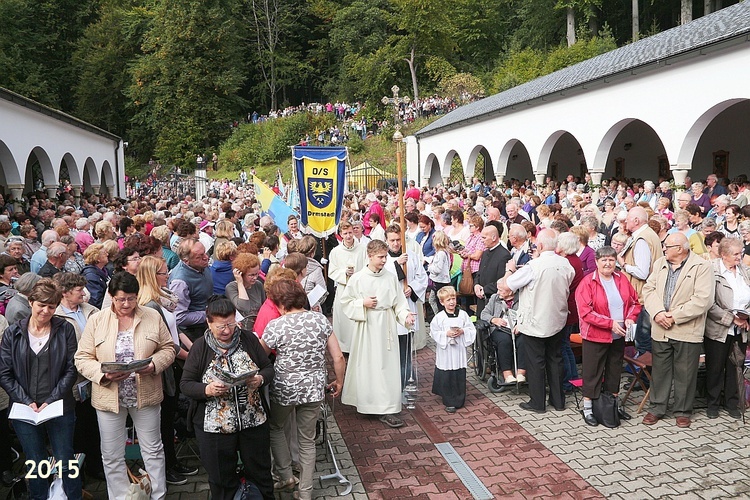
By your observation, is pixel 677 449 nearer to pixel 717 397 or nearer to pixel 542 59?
pixel 717 397

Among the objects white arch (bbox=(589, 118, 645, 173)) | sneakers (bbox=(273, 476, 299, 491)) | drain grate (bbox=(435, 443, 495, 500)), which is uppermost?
white arch (bbox=(589, 118, 645, 173))

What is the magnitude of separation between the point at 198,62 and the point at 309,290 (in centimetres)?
4586

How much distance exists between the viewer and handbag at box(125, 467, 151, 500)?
180 inches

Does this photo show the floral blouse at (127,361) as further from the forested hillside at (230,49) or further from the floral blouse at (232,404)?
the forested hillside at (230,49)

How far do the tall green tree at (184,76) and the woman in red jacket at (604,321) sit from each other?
4610cm

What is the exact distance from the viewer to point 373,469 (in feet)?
18.6

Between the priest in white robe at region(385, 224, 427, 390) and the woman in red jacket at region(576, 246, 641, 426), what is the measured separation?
1.93 m

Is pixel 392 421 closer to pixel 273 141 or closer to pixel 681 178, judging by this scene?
pixel 681 178

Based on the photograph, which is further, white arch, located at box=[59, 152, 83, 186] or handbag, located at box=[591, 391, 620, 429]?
white arch, located at box=[59, 152, 83, 186]

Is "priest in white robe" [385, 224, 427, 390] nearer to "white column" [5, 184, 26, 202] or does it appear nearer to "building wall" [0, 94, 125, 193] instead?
"building wall" [0, 94, 125, 193]

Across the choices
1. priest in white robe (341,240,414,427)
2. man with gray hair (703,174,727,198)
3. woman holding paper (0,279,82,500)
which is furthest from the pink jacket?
man with gray hair (703,174,727,198)

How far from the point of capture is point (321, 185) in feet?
29.3

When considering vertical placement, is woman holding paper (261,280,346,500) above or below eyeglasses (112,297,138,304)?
below

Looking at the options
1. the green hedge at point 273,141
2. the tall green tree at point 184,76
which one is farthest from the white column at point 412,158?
the tall green tree at point 184,76
